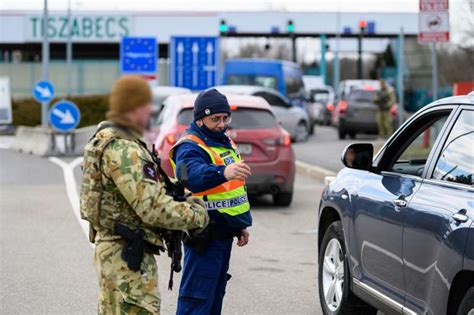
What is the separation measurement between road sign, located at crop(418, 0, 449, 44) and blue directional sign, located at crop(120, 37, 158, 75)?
2165cm

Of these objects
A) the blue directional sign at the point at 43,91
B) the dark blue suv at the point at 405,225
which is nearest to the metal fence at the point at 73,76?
the blue directional sign at the point at 43,91

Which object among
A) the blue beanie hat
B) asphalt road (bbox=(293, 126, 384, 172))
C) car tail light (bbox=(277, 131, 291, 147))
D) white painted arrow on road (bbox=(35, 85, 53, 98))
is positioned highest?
the blue beanie hat

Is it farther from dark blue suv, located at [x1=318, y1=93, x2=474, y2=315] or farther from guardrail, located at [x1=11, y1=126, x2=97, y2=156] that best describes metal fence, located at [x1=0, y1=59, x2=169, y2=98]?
dark blue suv, located at [x1=318, y1=93, x2=474, y2=315]

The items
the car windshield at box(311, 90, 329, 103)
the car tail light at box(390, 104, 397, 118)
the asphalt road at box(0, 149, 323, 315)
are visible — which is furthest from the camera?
the car windshield at box(311, 90, 329, 103)

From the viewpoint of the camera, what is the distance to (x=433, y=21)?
16047 millimetres

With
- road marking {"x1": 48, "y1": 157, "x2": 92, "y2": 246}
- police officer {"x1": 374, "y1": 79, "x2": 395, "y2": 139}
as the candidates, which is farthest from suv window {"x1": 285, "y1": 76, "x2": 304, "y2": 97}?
road marking {"x1": 48, "y1": 157, "x2": 92, "y2": 246}

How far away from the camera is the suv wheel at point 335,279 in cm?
726

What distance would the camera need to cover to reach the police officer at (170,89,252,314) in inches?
236

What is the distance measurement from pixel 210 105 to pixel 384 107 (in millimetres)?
24823

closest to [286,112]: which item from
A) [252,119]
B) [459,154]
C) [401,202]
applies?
[252,119]

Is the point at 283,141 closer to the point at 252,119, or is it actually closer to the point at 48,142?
the point at 252,119

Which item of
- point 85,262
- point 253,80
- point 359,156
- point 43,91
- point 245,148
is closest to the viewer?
point 359,156

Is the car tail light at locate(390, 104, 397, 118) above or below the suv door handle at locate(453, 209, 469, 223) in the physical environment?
below

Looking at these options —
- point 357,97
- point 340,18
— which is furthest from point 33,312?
point 340,18
